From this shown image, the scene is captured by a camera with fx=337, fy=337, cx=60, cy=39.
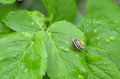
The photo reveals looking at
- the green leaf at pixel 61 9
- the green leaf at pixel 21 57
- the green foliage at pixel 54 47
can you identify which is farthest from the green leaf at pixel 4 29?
the green leaf at pixel 61 9

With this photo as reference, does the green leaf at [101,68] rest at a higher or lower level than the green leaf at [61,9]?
lower

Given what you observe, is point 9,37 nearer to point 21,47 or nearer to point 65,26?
point 21,47

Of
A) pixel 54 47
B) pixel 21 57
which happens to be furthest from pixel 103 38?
pixel 21 57

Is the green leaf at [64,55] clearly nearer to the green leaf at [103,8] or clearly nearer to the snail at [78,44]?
the snail at [78,44]

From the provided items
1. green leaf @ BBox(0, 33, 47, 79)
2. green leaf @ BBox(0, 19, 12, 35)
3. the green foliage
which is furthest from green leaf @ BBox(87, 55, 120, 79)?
green leaf @ BBox(0, 19, 12, 35)

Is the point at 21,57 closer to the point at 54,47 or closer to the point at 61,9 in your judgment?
the point at 54,47

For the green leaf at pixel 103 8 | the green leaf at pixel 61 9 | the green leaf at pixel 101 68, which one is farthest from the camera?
the green leaf at pixel 103 8

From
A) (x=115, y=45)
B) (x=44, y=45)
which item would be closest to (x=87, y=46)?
(x=115, y=45)
